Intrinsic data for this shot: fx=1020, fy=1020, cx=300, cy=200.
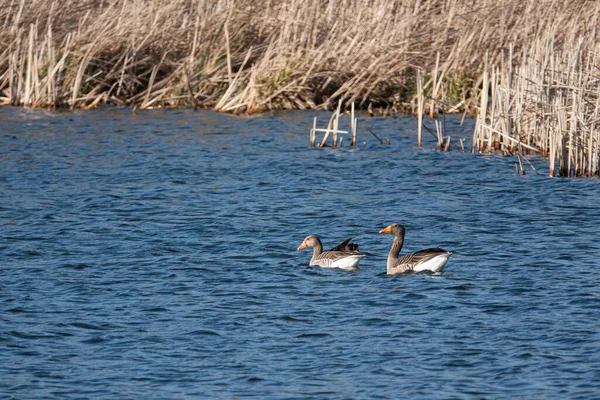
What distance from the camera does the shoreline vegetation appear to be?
78.3 feet

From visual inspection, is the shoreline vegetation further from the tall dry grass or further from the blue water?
the blue water

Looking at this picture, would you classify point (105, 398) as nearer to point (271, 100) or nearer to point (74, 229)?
point (74, 229)

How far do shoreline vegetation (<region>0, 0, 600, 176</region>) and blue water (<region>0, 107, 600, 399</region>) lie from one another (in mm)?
2855

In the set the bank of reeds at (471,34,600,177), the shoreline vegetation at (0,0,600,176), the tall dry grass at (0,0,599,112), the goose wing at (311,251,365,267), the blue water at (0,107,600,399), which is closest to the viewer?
the blue water at (0,107,600,399)

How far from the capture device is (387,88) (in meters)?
25.3

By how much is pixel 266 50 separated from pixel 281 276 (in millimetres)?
14055

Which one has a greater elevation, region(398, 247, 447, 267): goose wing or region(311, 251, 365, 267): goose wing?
region(398, 247, 447, 267): goose wing

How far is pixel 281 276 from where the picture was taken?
41.4 ft

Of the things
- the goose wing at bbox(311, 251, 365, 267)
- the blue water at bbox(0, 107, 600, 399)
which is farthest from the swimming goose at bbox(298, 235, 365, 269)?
the blue water at bbox(0, 107, 600, 399)

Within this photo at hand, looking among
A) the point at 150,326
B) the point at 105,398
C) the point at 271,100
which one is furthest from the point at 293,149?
the point at 105,398

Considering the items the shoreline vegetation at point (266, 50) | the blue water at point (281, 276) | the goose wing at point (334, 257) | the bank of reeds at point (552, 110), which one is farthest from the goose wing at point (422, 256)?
the shoreline vegetation at point (266, 50)

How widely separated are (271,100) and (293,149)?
4.14 metres

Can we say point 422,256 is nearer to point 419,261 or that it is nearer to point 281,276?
point 419,261

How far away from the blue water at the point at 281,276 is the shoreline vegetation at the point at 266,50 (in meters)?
2.86
